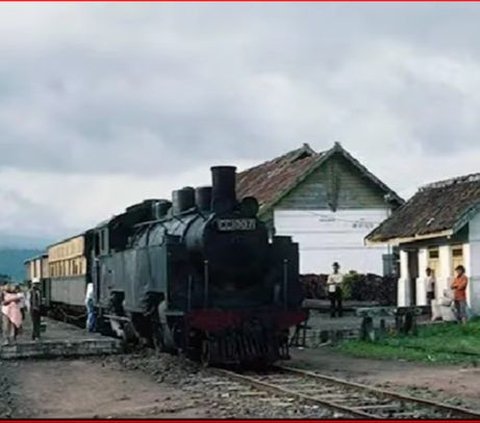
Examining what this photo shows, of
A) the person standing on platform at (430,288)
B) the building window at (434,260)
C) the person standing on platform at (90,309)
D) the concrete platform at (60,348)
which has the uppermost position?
the building window at (434,260)

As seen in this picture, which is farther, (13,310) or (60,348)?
(13,310)

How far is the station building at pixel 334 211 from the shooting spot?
4297 cm

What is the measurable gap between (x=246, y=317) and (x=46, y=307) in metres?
25.1

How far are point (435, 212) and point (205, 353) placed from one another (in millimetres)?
14393

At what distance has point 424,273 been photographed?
31.7 meters

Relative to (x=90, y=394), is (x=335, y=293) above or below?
above

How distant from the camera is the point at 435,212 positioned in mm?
31047

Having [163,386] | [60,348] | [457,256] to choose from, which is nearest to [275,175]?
[457,256]

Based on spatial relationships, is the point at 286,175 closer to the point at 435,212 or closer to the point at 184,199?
the point at 435,212

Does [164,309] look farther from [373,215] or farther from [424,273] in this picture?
[373,215]

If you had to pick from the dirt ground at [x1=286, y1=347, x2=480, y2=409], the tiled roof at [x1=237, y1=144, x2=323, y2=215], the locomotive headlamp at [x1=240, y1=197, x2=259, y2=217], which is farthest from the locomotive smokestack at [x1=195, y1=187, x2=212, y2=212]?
the tiled roof at [x1=237, y1=144, x2=323, y2=215]

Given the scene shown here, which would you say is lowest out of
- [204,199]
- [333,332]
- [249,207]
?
[333,332]

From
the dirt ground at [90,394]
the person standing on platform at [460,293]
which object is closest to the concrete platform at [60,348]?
the dirt ground at [90,394]

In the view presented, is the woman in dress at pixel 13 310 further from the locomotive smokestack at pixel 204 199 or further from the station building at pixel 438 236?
the station building at pixel 438 236
